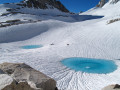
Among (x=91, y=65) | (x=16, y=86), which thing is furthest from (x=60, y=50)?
(x=16, y=86)

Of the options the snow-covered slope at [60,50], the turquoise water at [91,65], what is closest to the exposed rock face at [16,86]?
the snow-covered slope at [60,50]

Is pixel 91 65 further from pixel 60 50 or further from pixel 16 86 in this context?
pixel 16 86

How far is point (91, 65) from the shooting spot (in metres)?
11.0

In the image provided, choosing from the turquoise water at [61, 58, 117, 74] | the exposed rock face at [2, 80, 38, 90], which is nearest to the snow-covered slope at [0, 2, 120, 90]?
the turquoise water at [61, 58, 117, 74]

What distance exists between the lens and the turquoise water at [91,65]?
999cm

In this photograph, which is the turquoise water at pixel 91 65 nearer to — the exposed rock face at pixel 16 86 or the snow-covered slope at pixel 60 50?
the snow-covered slope at pixel 60 50

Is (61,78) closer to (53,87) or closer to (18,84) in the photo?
(53,87)

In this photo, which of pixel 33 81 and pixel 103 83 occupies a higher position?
pixel 33 81

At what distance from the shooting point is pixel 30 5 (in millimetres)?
46562

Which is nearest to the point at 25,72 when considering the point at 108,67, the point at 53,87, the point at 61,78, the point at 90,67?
the point at 53,87

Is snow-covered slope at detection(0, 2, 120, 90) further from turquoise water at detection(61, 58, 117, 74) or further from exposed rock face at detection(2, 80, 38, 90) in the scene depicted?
exposed rock face at detection(2, 80, 38, 90)

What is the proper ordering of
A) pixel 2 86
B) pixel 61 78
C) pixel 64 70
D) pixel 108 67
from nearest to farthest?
pixel 2 86
pixel 61 78
pixel 64 70
pixel 108 67

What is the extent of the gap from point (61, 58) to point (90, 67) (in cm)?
324

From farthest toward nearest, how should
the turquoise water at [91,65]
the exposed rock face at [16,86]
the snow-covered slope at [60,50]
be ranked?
the turquoise water at [91,65] → the snow-covered slope at [60,50] → the exposed rock face at [16,86]
